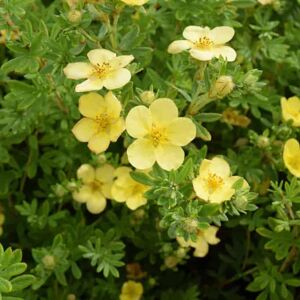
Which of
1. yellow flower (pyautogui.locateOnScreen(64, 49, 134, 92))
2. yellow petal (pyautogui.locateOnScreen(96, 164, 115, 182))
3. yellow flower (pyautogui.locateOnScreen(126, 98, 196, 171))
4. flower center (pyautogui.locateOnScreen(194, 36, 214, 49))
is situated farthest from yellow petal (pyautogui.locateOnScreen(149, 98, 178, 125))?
yellow petal (pyautogui.locateOnScreen(96, 164, 115, 182))

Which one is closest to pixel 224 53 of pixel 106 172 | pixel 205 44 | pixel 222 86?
pixel 205 44

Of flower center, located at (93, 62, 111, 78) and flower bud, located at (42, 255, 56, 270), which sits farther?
flower bud, located at (42, 255, 56, 270)

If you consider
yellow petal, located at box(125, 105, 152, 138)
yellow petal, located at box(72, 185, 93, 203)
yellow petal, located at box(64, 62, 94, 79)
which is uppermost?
yellow petal, located at box(64, 62, 94, 79)

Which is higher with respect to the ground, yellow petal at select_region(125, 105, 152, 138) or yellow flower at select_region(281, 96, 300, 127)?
yellow petal at select_region(125, 105, 152, 138)

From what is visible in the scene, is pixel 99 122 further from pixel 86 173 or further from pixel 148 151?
pixel 86 173

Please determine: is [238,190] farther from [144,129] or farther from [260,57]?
[260,57]

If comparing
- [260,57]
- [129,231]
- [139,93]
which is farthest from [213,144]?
[139,93]

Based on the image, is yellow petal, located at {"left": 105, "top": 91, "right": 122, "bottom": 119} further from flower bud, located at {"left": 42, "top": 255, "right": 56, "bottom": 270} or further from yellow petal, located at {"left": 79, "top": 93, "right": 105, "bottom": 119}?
flower bud, located at {"left": 42, "top": 255, "right": 56, "bottom": 270}
